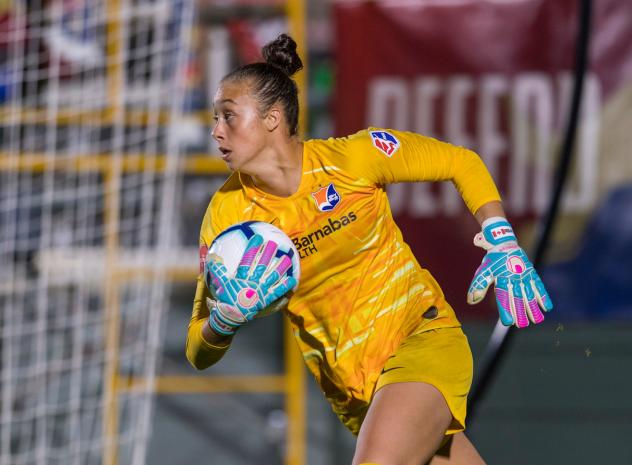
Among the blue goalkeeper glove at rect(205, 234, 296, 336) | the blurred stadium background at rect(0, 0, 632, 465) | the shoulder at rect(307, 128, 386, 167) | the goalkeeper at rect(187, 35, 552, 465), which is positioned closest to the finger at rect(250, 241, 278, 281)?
the blue goalkeeper glove at rect(205, 234, 296, 336)

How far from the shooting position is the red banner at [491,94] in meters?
6.94

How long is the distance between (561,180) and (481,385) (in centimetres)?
107

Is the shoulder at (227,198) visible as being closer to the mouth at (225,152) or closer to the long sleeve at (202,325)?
the long sleeve at (202,325)

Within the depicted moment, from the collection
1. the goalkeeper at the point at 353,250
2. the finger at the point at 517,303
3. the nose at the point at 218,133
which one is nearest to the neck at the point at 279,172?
the goalkeeper at the point at 353,250

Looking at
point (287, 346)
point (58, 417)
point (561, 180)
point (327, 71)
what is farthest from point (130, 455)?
point (561, 180)

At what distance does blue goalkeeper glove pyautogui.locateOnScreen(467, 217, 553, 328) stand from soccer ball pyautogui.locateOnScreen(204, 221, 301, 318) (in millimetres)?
529

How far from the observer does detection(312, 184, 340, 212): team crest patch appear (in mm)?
3547

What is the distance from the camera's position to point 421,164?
3609 millimetres

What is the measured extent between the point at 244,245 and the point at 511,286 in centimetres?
78

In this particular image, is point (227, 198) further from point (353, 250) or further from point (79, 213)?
point (79, 213)

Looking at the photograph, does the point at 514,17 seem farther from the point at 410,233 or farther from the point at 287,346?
the point at 287,346

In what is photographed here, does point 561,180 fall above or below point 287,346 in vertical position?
above

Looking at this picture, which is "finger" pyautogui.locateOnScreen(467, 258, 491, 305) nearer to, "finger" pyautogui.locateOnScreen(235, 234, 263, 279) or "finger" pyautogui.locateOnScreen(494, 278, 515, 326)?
"finger" pyautogui.locateOnScreen(494, 278, 515, 326)

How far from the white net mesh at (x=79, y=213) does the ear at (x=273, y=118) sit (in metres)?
2.75
